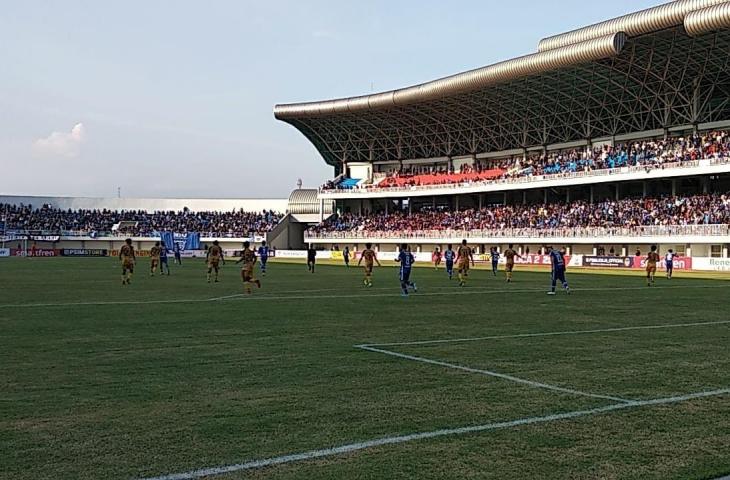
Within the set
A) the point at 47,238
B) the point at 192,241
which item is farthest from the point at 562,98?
the point at 47,238

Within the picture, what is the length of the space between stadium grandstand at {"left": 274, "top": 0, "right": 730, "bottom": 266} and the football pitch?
43453 millimetres

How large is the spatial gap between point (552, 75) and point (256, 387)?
62419 mm

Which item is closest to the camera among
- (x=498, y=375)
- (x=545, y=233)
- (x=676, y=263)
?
(x=498, y=375)

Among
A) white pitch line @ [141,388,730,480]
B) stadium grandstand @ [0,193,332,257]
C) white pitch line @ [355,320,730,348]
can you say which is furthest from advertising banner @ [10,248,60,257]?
white pitch line @ [141,388,730,480]

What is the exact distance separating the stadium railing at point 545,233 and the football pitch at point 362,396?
3970cm

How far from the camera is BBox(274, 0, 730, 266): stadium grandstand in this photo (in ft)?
197

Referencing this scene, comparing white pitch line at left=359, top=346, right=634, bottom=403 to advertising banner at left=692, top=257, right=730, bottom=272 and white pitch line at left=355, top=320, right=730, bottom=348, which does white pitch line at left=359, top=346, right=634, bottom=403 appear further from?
advertising banner at left=692, top=257, right=730, bottom=272

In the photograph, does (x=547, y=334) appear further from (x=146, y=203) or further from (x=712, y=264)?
(x=146, y=203)

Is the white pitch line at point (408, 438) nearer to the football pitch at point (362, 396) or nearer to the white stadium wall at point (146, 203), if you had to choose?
the football pitch at point (362, 396)

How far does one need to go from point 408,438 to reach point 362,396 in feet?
6.78

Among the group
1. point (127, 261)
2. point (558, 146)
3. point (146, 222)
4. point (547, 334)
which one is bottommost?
point (547, 334)

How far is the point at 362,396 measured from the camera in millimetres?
9875

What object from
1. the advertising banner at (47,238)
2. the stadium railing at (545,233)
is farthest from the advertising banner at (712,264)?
the advertising banner at (47,238)

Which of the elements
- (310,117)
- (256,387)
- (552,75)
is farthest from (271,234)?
(256,387)
